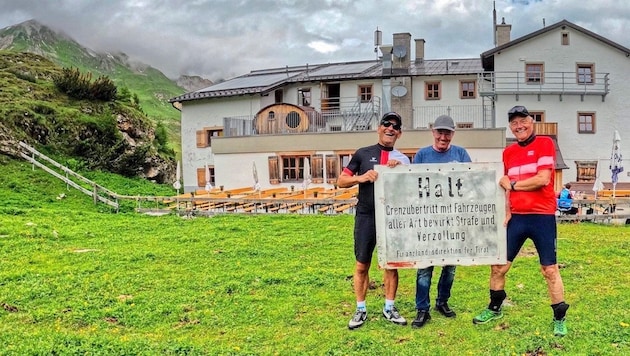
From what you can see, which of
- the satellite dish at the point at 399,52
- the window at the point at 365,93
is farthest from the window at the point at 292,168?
the satellite dish at the point at 399,52

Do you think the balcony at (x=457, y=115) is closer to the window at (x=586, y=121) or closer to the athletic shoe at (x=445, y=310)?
the window at (x=586, y=121)

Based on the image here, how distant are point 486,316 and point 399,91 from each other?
93.2 ft

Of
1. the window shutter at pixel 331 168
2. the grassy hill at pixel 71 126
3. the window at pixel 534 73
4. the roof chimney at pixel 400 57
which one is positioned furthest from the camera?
the roof chimney at pixel 400 57

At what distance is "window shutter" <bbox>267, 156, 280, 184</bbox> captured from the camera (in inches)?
1110

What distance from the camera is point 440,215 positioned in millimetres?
5246

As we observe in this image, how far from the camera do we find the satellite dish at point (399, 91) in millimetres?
32719

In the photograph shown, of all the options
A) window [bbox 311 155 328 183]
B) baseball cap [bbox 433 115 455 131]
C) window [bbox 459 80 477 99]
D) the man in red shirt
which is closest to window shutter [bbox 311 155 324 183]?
window [bbox 311 155 328 183]

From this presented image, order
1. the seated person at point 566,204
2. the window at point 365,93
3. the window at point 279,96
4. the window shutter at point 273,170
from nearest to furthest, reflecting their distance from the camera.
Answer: the seated person at point 566,204, the window shutter at point 273,170, the window at point 365,93, the window at point 279,96

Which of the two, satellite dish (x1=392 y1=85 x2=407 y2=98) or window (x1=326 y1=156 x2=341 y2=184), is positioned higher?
satellite dish (x1=392 y1=85 x2=407 y2=98)

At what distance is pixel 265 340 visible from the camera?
5180 mm

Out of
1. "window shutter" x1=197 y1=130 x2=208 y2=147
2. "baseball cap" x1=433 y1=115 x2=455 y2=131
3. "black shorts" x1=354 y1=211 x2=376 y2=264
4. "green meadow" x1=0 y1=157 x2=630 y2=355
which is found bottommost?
"green meadow" x1=0 y1=157 x2=630 y2=355

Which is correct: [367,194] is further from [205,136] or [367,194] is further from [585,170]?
[205,136]

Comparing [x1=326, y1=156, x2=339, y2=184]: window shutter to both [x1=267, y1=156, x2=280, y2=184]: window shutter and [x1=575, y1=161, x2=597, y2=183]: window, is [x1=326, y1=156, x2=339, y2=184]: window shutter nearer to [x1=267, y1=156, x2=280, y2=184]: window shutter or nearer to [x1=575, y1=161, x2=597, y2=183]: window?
[x1=267, y1=156, x2=280, y2=184]: window shutter

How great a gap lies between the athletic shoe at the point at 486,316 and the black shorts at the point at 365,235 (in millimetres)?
1341
